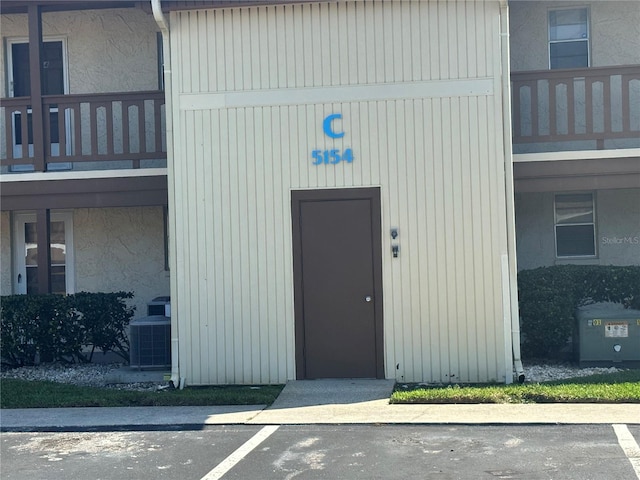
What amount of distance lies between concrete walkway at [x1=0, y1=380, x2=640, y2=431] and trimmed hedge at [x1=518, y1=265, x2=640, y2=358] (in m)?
2.67

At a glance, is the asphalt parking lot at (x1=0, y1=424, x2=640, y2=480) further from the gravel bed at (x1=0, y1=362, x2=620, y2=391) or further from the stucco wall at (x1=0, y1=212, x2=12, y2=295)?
the stucco wall at (x1=0, y1=212, x2=12, y2=295)

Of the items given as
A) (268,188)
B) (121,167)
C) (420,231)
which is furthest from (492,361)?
(121,167)

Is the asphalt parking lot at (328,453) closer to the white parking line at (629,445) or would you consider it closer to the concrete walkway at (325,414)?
the white parking line at (629,445)

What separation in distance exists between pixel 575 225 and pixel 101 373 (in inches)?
300

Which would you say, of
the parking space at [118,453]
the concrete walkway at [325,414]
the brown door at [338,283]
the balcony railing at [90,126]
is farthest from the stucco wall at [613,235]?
the parking space at [118,453]

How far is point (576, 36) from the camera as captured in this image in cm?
1359

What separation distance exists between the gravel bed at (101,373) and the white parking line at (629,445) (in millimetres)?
2718

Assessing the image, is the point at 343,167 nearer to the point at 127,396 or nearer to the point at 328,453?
the point at 127,396

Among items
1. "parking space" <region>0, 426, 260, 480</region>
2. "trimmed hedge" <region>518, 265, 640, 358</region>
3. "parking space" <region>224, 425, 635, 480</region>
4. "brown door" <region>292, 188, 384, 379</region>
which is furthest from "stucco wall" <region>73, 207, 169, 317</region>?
"parking space" <region>224, 425, 635, 480</region>

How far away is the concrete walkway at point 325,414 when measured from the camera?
858 centimetres

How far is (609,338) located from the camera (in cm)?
1142

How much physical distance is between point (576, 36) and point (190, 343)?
7.76m

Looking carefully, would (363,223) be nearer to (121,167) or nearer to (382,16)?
(382,16)

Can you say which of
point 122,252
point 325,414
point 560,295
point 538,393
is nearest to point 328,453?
point 325,414
